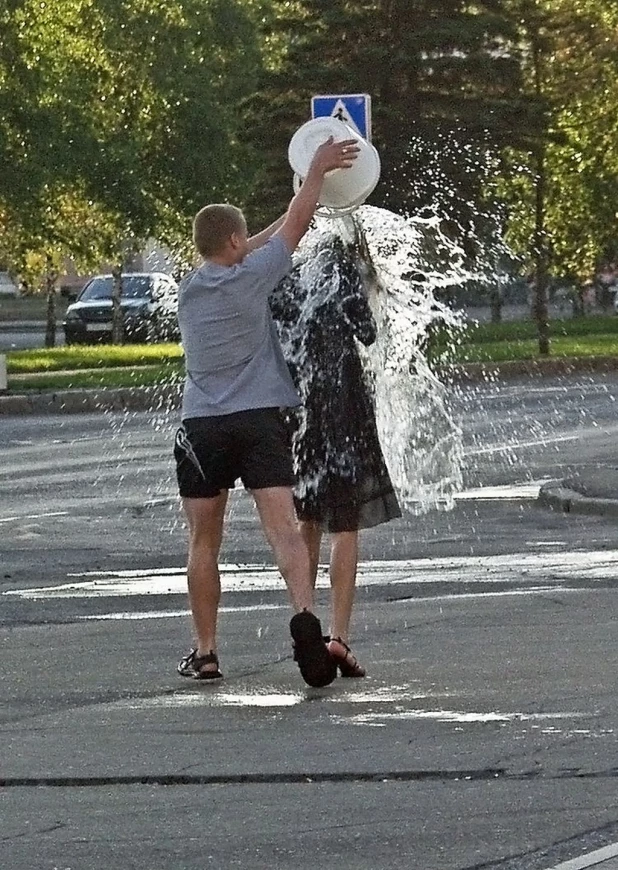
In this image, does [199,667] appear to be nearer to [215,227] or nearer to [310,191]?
[215,227]

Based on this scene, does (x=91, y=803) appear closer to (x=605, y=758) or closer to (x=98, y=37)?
(x=605, y=758)

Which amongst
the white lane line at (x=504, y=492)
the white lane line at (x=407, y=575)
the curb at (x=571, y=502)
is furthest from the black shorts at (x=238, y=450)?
the white lane line at (x=504, y=492)

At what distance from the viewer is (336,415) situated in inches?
362

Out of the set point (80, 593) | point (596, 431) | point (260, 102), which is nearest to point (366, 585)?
point (80, 593)

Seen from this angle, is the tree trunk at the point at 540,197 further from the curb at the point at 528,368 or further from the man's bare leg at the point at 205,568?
the man's bare leg at the point at 205,568

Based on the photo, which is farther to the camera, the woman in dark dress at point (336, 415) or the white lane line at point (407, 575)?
the white lane line at point (407, 575)

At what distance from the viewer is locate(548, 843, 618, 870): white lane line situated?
230 inches

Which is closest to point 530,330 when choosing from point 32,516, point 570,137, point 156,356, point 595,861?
point 570,137

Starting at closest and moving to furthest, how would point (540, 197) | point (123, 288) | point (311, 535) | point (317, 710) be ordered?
1. point (317, 710)
2. point (311, 535)
3. point (540, 197)
4. point (123, 288)

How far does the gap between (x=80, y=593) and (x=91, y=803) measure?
18.6 feet

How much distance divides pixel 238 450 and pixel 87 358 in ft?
109

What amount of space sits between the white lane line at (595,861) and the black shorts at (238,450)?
319cm

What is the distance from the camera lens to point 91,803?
684 centimetres

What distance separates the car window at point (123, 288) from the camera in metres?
57.9
